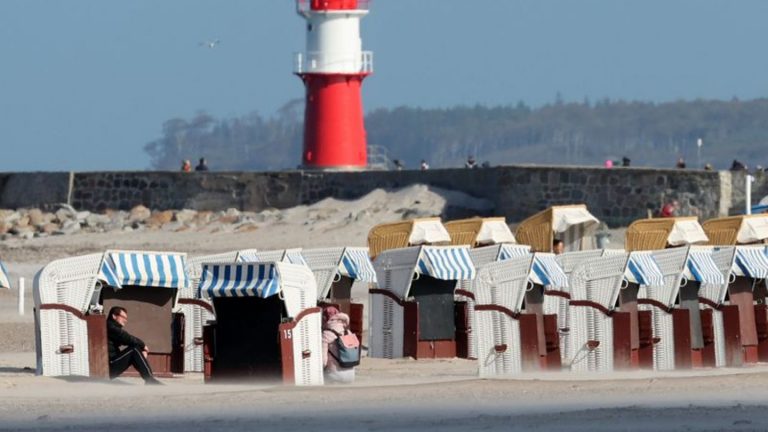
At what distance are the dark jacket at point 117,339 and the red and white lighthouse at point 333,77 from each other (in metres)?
25.9

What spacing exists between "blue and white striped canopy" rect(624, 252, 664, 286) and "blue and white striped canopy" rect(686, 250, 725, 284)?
1.31ft

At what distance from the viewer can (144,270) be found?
1510cm

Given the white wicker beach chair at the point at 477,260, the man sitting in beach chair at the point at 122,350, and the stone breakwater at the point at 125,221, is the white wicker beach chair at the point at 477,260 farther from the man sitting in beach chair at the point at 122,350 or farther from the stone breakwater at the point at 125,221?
the stone breakwater at the point at 125,221

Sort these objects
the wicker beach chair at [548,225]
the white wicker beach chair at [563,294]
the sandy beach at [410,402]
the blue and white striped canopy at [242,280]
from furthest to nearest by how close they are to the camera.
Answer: the wicker beach chair at [548,225] → the white wicker beach chair at [563,294] → the blue and white striped canopy at [242,280] → the sandy beach at [410,402]

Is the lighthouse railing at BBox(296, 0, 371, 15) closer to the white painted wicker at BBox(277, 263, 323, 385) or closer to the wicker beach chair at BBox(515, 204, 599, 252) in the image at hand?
the wicker beach chair at BBox(515, 204, 599, 252)

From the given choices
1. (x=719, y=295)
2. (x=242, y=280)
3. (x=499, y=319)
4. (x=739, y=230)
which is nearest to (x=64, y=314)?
(x=242, y=280)

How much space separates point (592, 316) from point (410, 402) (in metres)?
3.12

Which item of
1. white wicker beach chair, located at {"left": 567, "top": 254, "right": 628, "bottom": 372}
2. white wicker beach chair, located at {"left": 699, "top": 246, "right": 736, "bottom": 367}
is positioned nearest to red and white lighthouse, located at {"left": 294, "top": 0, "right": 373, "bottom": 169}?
white wicker beach chair, located at {"left": 699, "top": 246, "right": 736, "bottom": 367}

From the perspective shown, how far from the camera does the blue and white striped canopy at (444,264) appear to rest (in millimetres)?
17391

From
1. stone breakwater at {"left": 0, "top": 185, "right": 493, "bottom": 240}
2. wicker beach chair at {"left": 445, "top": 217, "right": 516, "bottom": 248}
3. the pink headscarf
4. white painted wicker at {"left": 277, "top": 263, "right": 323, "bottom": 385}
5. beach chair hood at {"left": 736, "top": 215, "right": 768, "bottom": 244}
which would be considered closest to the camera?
white painted wicker at {"left": 277, "top": 263, "right": 323, "bottom": 385}

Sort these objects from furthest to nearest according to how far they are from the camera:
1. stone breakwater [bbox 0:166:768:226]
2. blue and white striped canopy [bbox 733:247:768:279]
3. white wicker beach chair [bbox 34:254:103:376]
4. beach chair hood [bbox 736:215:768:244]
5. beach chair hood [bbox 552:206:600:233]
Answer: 1. stone breakwater [bbox 0:166:768:226]
2. beach chair hood [bbox 552:206:600:233]
3. beach chair hood [bbox 736:215:768:244]
4. blue and white striped canopy [bbox 733:247:768:279]
5. white wicker beach chair [bbox 34:254:103:376]

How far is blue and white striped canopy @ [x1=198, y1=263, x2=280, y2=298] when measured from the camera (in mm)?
14086

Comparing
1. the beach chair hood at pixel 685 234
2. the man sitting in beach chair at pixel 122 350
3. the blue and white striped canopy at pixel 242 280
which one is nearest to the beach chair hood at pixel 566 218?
the beach chair hood at pixel 685 234

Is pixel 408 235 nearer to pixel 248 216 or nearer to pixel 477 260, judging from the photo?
pixel 477 260
